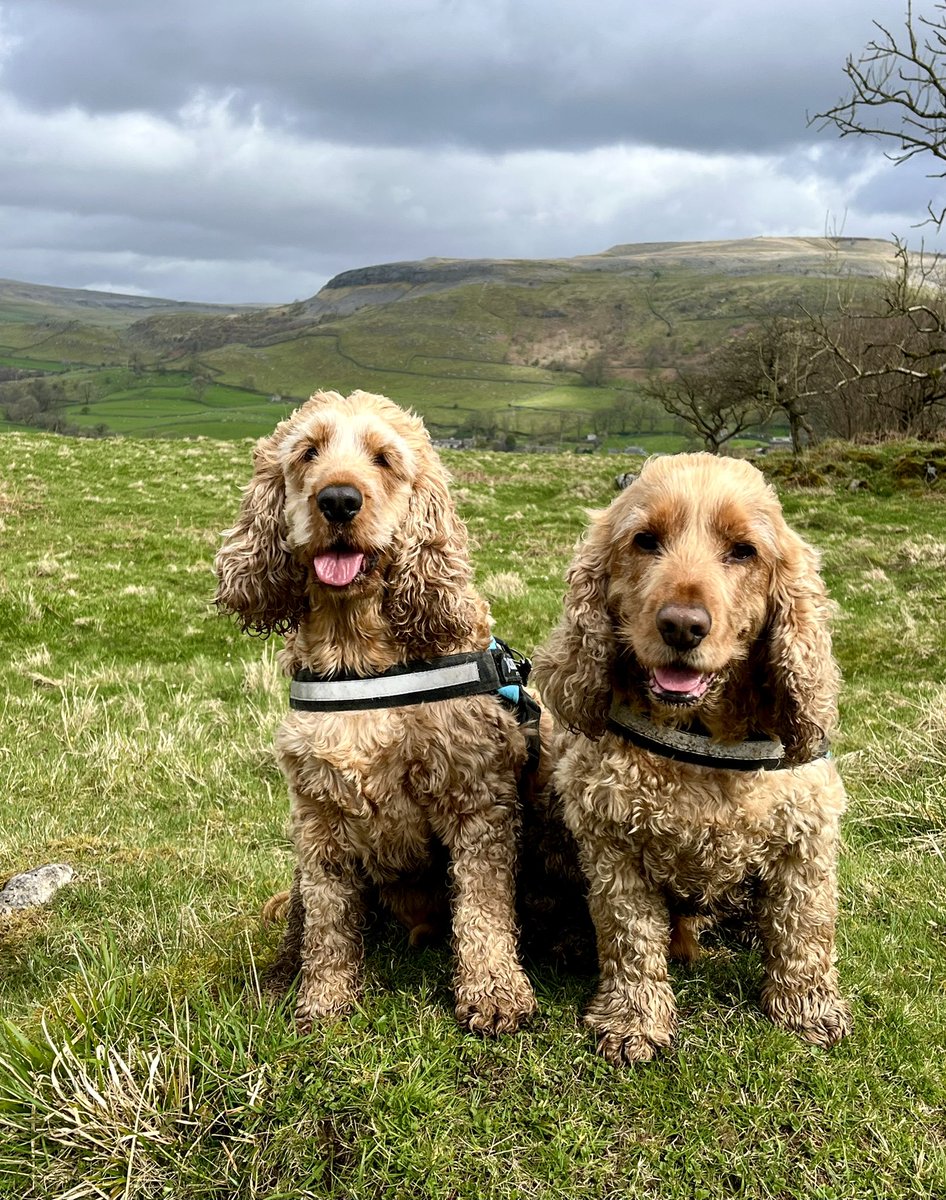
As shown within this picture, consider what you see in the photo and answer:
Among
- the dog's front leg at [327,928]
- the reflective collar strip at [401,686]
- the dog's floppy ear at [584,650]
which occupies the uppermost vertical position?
the dog's floppy ear at [584,650]

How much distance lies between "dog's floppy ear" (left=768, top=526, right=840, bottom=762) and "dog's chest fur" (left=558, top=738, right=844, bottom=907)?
186mm

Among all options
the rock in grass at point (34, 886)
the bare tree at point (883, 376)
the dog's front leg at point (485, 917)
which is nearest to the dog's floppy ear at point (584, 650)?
the dog's front leg at point (485, 917)

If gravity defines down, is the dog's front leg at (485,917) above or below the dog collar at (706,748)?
below

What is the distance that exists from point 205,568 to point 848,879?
1266 centimetres

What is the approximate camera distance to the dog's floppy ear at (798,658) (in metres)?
3.09

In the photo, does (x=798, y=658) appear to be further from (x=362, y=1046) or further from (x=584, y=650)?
(x=362, y=1046)

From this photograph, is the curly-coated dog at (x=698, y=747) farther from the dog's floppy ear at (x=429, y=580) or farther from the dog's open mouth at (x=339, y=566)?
the dog's open mouth at (x=339, y=566)

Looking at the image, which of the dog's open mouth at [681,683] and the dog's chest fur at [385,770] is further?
the dog's chest fur at [385,770]

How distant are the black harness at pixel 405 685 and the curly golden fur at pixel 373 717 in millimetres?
34

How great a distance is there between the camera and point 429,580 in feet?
11.7

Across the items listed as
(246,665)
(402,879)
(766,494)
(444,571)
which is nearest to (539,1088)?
(402,879)

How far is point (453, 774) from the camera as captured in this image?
3438mm

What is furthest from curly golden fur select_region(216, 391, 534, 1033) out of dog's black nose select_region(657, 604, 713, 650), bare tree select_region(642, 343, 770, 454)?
bare tree select_region(642, 343, 770, 454)

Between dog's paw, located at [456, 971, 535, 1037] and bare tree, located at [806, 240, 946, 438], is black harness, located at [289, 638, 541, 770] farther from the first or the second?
bare tree, located at [806, 240, 946, 438]
